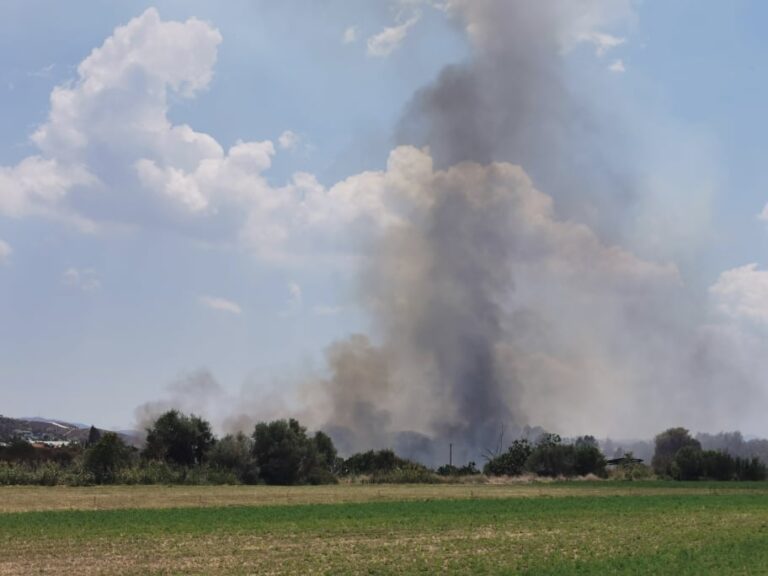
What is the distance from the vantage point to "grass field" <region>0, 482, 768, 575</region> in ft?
106

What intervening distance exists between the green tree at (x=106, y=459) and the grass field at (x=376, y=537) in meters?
27.0

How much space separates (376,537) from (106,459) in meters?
66.8

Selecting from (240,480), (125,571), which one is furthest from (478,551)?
(240,480)

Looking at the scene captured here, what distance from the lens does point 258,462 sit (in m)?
118

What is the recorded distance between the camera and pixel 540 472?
15850cm

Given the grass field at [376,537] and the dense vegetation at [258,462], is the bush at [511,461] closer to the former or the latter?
the dense vegetation at [258,462]

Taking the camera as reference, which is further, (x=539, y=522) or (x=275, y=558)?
(x=539, y=522)

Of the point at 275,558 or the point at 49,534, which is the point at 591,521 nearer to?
the point at 275,558

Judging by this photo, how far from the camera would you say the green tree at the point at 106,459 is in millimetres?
99375

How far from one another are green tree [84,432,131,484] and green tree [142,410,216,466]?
15.5 metres

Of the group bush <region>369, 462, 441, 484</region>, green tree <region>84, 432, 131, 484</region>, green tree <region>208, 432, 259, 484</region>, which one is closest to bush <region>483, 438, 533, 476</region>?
bush <region>369, 462, 441, 484</region>

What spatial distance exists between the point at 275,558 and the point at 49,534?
51.0ft

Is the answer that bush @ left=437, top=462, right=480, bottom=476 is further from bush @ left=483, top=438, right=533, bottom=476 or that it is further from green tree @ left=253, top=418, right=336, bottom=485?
green tree @ left=253, top=418, right=336, bottom=485

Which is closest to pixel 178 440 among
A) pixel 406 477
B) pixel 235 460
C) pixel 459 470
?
pixel 235 460
